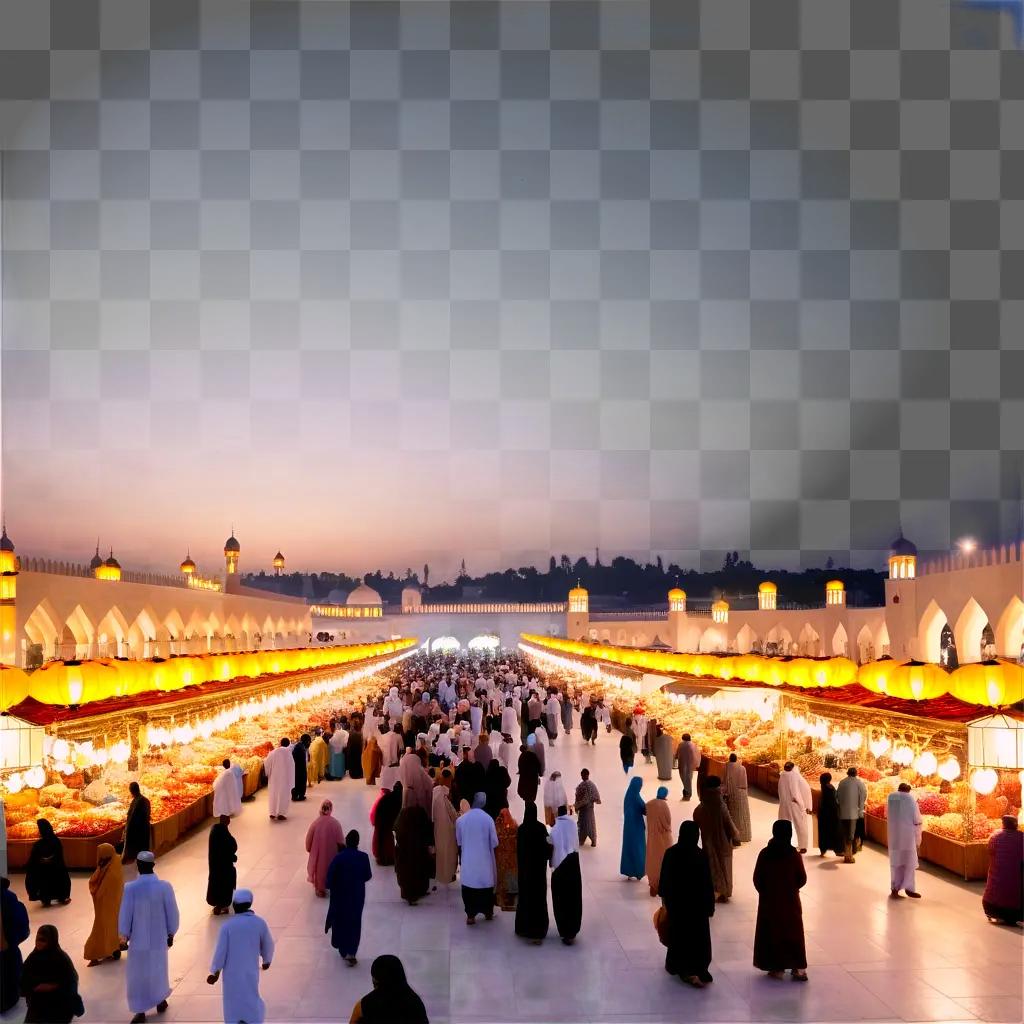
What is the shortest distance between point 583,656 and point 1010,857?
954 inches

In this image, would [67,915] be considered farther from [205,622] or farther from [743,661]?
[205,622]

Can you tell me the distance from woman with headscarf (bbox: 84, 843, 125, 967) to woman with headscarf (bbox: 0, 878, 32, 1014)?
505 millimetres

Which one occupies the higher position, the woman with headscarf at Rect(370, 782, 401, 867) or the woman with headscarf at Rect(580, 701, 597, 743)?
the woman with headscarf at Rect(370, 782, 401, 867)

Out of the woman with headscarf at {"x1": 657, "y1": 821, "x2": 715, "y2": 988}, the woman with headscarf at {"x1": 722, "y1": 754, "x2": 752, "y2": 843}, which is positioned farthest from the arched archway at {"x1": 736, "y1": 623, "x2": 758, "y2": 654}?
the woman with headscarf at {"x1": 657, "y1": 821, "x2": 715, "y2": 988}

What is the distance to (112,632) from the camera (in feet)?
74.2

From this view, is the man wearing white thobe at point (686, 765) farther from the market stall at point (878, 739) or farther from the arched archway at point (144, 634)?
the arched archway at point (144, 634)

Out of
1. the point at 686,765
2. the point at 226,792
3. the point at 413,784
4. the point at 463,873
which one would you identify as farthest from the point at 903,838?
the point at 226,792

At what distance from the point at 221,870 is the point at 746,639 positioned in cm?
3435

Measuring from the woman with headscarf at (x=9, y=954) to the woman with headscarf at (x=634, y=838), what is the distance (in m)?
4.17

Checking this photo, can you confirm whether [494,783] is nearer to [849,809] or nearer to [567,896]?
[567,896]

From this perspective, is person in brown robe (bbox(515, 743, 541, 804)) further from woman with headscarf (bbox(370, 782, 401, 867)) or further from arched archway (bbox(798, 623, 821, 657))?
arched archway (bbox(798, 623, 821, 657))

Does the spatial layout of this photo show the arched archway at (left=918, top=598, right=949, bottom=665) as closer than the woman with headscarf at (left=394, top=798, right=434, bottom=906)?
No

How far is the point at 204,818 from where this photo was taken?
9.88 metres

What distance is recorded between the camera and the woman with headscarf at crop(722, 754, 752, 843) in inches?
333
